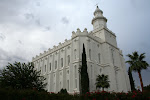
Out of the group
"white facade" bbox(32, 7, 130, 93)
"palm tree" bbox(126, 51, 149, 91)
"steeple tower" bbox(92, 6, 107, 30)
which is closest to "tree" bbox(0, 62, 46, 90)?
→ "white facade" bbox(32, 7, 130, 93)

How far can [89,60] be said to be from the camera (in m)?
30.2

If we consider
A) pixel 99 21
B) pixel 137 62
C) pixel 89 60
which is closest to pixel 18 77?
pixel 89 60

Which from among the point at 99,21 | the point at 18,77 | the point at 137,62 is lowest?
the point at 18,77

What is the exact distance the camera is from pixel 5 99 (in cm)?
993

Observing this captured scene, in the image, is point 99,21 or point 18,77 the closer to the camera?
point 18,77

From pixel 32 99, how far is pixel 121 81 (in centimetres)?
2937

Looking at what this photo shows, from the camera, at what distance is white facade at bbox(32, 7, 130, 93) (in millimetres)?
30156

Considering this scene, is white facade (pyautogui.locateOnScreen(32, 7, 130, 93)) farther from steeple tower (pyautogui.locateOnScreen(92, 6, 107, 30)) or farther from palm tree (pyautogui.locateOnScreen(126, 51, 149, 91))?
palm tree (pyautogui.locateOnScreen(126, 51, 149, 91))

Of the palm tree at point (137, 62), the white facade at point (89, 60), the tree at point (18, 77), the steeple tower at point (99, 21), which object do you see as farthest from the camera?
the steeple tower at point (99, 21)

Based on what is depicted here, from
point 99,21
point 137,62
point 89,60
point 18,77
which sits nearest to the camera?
point 18,77

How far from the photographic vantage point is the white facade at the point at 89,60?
1187 inches

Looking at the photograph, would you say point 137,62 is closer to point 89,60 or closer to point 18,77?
point 89,60

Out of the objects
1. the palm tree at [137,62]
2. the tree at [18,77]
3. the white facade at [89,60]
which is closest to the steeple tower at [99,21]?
Result: the white facade at [89,60]

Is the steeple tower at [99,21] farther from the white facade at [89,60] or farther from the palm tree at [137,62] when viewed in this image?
the palm tree at [137,62]
